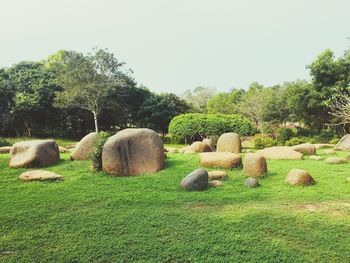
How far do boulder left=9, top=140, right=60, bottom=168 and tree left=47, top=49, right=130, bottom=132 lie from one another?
17042mm

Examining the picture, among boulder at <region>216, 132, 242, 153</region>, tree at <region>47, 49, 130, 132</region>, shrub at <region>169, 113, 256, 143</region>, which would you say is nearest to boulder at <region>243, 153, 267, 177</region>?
boulder at <region>216, 132, 242, 153</region>

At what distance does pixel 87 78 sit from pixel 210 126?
41.4 feet

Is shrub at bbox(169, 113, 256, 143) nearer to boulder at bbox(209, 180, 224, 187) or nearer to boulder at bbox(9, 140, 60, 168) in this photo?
boulder at bbox(9, 140, 60, 168)

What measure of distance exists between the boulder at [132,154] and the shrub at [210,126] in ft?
49.4

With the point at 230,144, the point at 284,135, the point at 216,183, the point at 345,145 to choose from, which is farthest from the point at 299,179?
the point at 284,135

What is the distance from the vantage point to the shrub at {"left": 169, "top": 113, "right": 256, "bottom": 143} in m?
25.6

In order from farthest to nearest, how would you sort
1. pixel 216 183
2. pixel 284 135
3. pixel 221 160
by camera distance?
pixel 284 135, pixel 221 160, pixel 216 183

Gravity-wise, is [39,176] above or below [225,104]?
below

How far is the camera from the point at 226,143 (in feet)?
55.1

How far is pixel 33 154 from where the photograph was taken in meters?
11.2

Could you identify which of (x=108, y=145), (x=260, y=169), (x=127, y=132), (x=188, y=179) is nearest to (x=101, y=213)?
(x=188, y=179)

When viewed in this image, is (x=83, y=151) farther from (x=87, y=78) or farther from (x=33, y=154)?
A: (x=87, y=78)

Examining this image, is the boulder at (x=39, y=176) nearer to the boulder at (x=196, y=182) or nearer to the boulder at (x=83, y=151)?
the boulder at (x=83, y=151)

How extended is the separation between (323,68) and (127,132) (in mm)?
21182
